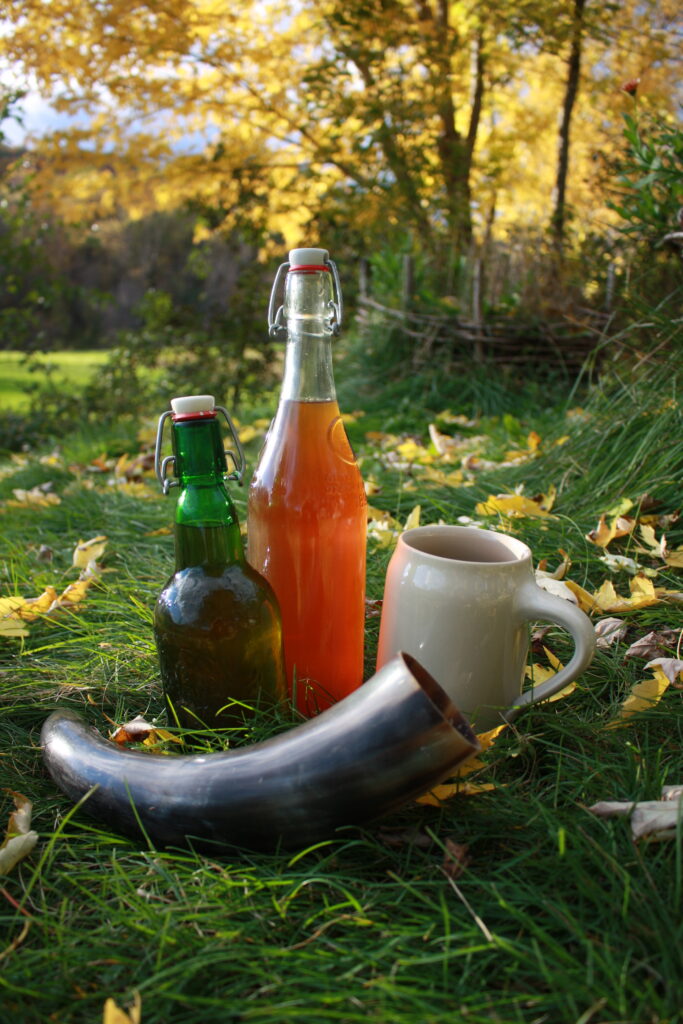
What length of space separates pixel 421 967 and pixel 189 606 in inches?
20.8

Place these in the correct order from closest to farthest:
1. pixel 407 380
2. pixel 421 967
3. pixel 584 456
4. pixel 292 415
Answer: pixel 421 967 < pixel 292 415 < pixel 584 456 < pixel 407 380

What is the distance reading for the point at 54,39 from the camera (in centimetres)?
491

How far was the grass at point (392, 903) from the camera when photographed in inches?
27.0

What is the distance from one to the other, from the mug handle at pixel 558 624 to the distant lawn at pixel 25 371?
5.35 metres

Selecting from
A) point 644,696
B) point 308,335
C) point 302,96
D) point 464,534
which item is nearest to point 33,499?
point 308,335

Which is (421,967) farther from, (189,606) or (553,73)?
(553,73)

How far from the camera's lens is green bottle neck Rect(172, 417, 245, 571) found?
0.99m

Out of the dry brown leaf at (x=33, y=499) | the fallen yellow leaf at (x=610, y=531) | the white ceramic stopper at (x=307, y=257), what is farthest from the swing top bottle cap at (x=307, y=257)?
the dry brown leaf at (x=33, y=499)

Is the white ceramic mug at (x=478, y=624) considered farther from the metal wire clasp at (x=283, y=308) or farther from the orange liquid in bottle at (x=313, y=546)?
the metal wire clasp at (x=283, y=308)

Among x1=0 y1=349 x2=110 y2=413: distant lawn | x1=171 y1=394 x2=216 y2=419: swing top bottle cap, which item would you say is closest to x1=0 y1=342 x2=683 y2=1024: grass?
x1=171 y1=394 x2=216 y2=419: swing top bottle cap

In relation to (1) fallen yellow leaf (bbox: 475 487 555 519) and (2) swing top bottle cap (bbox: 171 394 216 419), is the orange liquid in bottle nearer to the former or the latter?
(2) swing top bottle cap (bbox: 171 394 216 419)

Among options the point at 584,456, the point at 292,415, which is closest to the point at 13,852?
the point at 292,415

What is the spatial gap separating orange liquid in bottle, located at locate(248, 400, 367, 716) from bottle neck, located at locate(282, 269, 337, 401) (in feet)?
0.08

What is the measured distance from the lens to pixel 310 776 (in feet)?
2.73
